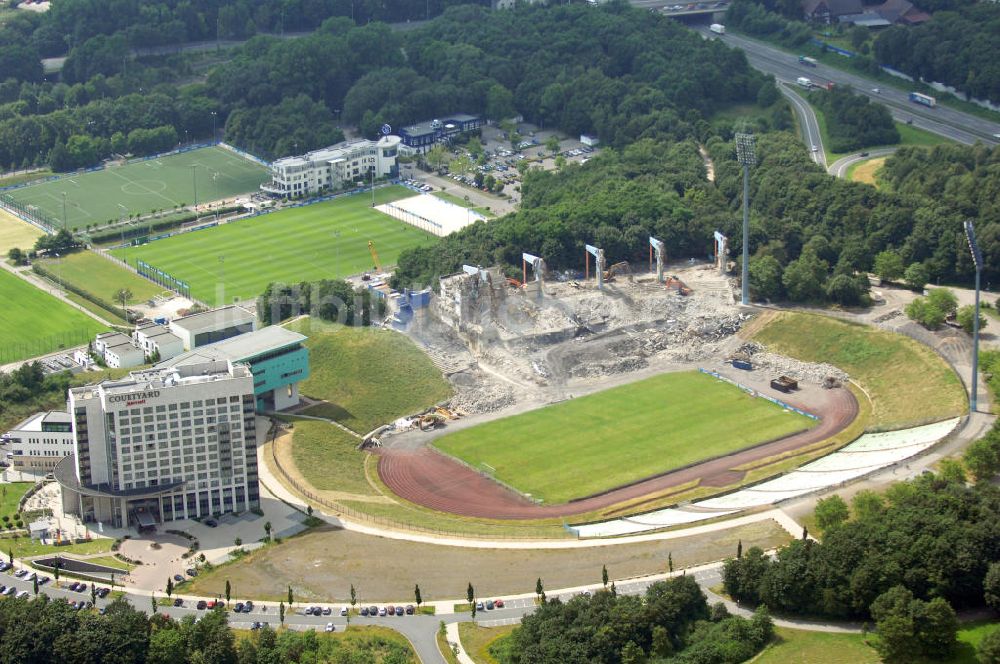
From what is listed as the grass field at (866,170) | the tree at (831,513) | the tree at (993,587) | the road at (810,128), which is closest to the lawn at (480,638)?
the tree at (831,513)

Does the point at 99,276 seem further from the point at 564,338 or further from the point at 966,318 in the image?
the point at 966,318

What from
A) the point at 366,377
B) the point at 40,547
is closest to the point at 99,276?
the point at 366,377

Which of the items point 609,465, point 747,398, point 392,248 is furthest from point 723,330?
point 392,248

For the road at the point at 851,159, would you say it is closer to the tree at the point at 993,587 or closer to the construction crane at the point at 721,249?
the construction crane at the point at 721,249

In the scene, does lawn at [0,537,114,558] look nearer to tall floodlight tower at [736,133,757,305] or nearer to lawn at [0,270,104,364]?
lawn at [0,270,104,364]

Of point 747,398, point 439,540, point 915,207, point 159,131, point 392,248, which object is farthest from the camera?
point 159,131

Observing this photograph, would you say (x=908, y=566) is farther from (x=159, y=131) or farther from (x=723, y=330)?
(x=159, y=131)

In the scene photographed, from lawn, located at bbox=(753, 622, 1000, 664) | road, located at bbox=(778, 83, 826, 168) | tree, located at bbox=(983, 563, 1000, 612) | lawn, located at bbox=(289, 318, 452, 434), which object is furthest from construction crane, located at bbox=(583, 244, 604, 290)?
tree, located at bbox=(983, 563, 1000, 612)
